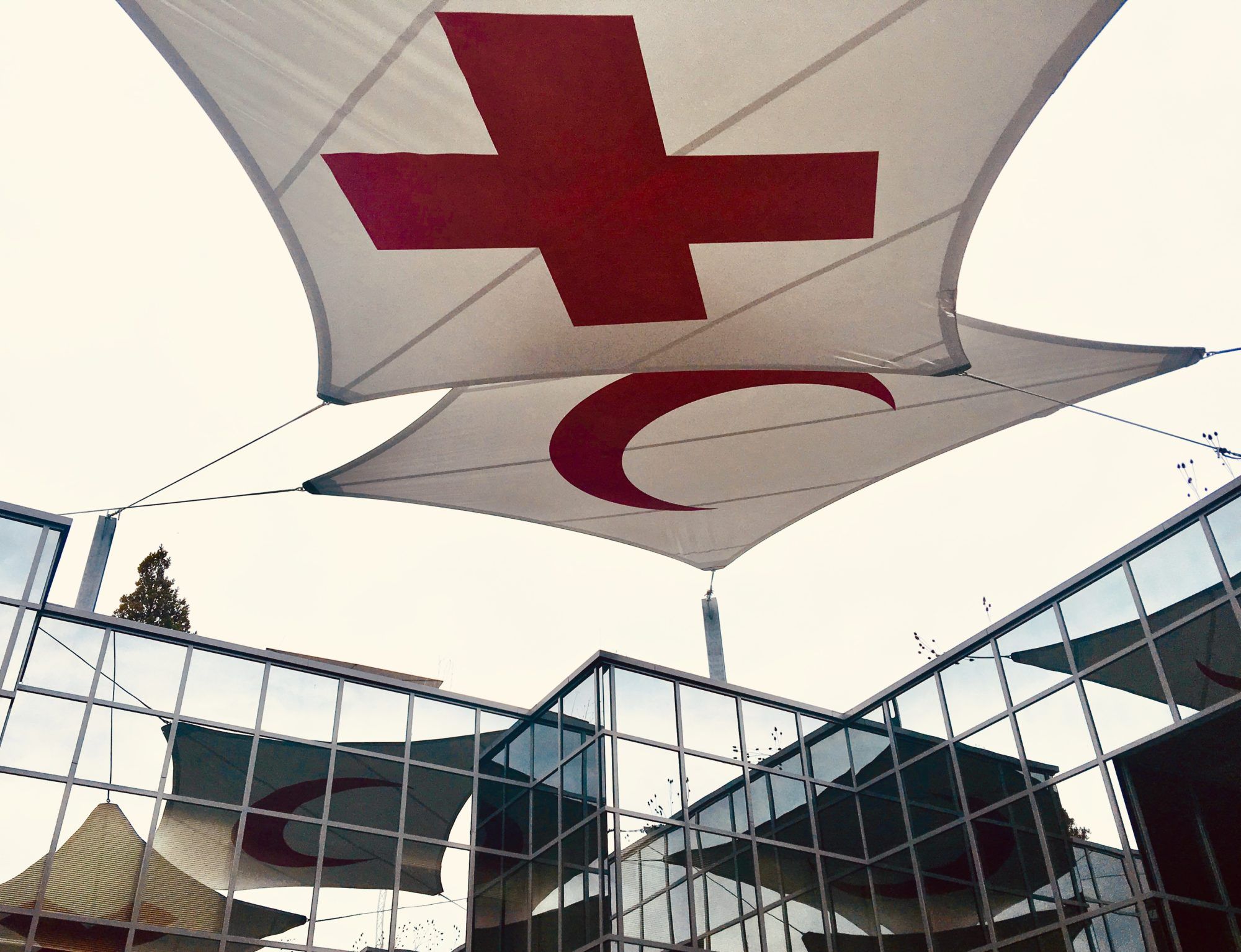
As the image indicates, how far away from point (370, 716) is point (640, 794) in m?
4.27

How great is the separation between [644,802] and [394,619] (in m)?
19.8

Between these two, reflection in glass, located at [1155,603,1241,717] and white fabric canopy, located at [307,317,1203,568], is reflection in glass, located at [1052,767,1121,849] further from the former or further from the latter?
white fabric canopy, located at [307,317,1203,568]

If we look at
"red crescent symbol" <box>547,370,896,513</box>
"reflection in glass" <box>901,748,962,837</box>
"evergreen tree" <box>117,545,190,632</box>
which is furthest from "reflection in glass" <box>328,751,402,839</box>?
"evergreen tree" <box>117,545,190,632</box>

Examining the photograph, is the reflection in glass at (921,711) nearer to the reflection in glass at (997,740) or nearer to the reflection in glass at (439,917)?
the reflection in glass at (997,740)

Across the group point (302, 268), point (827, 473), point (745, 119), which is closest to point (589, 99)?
point (745, 119)

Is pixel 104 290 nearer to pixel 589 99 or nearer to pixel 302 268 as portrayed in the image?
pixel 302 268

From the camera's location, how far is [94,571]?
1387 cm

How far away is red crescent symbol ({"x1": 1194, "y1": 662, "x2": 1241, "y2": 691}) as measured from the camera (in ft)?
36.8

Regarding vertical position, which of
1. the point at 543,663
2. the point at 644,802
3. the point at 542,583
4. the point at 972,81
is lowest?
the point at 644,802

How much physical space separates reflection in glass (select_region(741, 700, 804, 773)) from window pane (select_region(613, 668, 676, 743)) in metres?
1.36

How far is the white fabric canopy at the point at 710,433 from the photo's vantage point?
11117 mm

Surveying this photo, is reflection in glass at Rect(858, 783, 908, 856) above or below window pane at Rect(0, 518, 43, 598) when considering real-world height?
Result: below

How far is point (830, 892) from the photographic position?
14.5m

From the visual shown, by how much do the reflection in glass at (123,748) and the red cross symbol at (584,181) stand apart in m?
8.39
